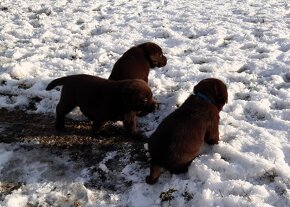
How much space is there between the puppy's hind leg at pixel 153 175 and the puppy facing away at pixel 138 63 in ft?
5.90

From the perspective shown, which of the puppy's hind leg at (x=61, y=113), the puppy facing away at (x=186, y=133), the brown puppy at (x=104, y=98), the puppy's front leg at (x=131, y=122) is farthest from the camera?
the puppy's hind leg at (x=61, y=113)

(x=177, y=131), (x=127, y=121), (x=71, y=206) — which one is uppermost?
(x=177, y=131)

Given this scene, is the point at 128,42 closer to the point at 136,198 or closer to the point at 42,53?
the point at 42,53

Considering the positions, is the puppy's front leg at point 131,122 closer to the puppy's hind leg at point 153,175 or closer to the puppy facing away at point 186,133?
the puppy facing away at point 186,133

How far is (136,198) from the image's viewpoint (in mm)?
4699

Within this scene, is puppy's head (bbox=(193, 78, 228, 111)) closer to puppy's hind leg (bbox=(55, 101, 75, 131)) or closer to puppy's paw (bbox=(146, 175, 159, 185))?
puppy's paw (bbox=(146, 175, 159, 185))

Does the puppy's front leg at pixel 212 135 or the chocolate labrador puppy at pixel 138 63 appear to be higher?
the chocolate labrador puppy at pixel 138 63

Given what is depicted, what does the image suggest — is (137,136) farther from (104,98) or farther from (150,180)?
(150,180)

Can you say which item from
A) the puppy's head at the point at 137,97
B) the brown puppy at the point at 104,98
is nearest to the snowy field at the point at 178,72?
the brown puppy at the point at 104,98

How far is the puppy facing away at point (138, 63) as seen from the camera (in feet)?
20.1

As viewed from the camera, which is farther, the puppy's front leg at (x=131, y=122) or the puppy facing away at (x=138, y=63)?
the puppy facing away at (x=138, y=63)

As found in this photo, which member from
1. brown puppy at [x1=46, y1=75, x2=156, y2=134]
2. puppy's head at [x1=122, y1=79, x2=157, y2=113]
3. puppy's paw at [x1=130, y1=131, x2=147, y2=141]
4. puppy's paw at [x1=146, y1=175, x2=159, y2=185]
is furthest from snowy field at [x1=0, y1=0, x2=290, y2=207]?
puppy's head at [x1=122, y1=79, x2=157, y2=113]

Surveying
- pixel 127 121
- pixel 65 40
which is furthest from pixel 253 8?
pixel 127 121

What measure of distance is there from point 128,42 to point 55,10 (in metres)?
3.06
